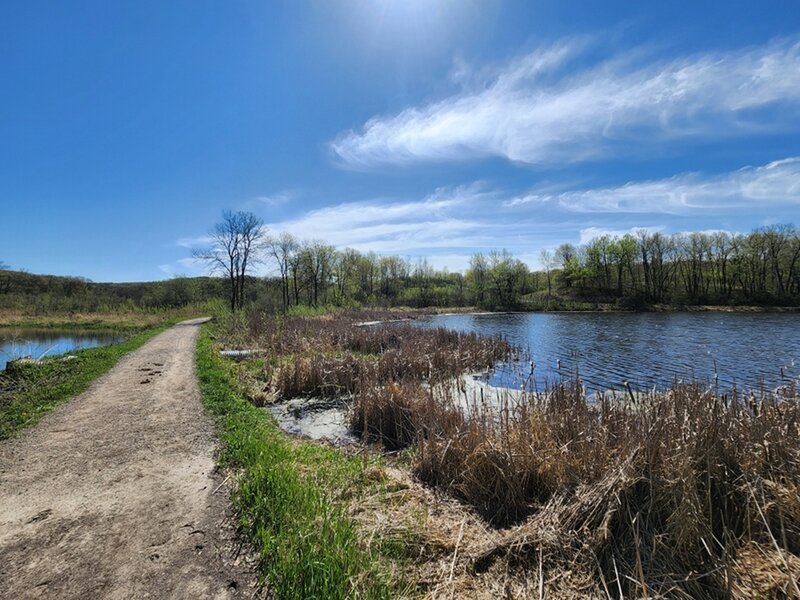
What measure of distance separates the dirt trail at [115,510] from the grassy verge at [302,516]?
0.28 m

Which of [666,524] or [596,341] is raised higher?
[666,524]

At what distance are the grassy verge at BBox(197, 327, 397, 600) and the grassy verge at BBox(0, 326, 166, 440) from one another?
4.13 metres

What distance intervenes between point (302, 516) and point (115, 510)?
226 centimetres

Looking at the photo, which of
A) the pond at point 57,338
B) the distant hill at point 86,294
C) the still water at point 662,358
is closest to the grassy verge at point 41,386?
the still water at point 662,358

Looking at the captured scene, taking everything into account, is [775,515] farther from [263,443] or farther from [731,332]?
[731,332]

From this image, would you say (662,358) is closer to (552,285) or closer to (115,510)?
(115,510)

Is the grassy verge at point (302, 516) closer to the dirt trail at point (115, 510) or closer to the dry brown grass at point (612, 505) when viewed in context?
the dirt trail at point (115, 510)

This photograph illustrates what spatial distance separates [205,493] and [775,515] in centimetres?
589

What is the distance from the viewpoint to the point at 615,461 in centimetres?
414

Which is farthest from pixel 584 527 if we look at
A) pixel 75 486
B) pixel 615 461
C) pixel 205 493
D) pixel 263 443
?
pixel 75 486

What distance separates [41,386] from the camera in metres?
10.2

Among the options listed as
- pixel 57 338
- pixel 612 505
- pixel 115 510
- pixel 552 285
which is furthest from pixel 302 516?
pixel 552 285

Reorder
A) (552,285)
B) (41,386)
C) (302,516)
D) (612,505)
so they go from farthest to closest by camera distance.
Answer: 1. (552,285)
2. (41,386)
3. (302,516)
4. (612,505)

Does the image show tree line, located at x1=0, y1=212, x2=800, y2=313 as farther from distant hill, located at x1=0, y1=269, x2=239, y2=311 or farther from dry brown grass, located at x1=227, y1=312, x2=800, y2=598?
dry brown grass, located at x1=227, y1=312, x2=800, y2=598
